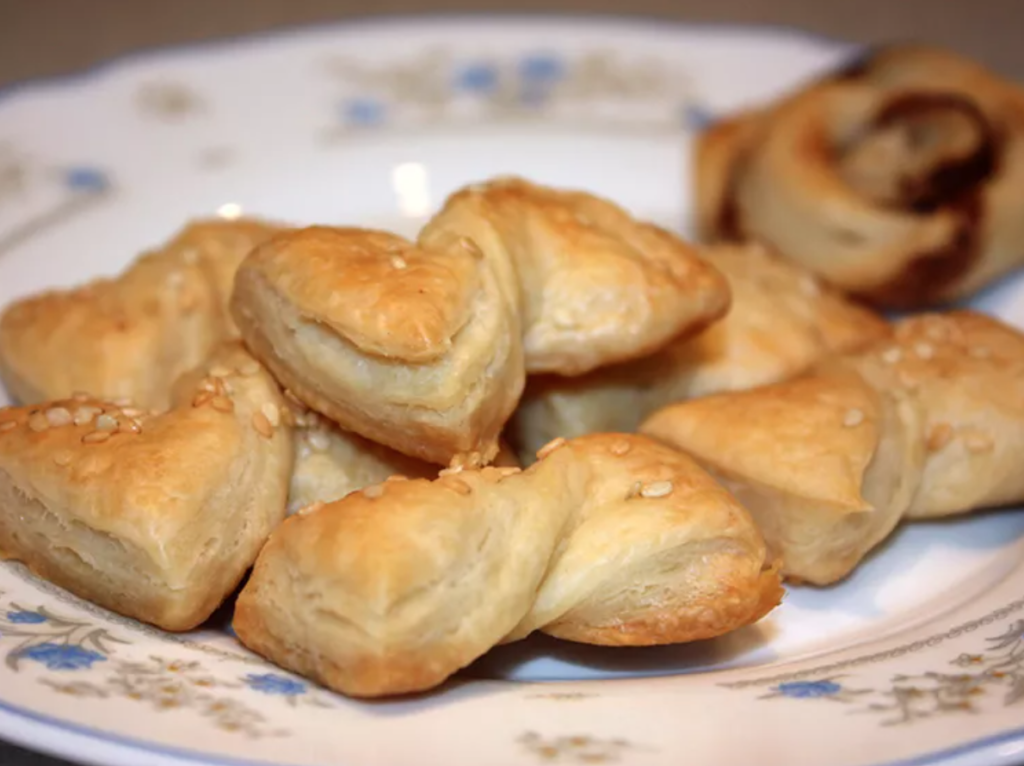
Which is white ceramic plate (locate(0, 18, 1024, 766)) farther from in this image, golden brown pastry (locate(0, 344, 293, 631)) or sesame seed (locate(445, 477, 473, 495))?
sesame seed (locate(445, 477, 473, 495))

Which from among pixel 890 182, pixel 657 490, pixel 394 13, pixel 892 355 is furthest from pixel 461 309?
pixel 394 13

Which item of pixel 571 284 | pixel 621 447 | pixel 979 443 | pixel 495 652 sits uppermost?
pixel 571 284

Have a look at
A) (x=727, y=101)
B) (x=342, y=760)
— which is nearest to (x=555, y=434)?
(x=342, y=760)

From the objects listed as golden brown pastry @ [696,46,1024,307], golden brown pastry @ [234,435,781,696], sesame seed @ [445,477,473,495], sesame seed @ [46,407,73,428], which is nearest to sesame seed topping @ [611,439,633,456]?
golden brown pastry @ [234,435,781,696]

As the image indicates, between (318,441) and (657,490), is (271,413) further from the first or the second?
Result: (657,490)

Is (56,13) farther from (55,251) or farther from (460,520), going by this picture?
(460,520)

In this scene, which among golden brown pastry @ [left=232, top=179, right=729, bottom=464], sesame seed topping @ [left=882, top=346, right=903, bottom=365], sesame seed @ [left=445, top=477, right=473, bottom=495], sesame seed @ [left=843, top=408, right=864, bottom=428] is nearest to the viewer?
sesame seed @ [left=445, top=477, right=473, bottom=495]
